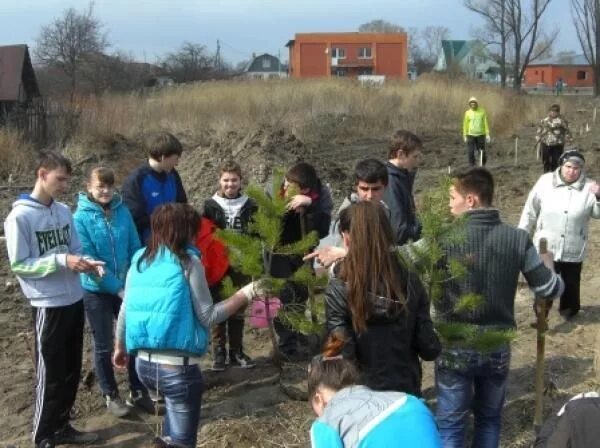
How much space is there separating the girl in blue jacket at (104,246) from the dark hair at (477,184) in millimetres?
2103

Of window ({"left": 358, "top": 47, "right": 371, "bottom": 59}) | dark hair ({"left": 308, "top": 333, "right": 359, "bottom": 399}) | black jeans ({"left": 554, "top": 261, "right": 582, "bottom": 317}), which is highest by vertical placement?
window ({"left": 358, "top": 47, "right": 371, "bottom": 59})

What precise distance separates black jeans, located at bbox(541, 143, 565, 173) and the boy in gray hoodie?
1246 cm

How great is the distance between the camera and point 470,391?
356cm

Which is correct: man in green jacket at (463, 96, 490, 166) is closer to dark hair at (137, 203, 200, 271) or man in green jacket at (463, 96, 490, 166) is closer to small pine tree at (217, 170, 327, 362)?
small pine tree at (217, 170, 327, 362)

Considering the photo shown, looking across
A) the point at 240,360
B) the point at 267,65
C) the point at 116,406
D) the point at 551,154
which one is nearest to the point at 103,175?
the point at 116,406

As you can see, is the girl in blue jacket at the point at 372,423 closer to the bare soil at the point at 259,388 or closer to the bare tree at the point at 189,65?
the bare soil at the point at 259,388

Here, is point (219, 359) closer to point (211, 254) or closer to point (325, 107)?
point (211, 254)

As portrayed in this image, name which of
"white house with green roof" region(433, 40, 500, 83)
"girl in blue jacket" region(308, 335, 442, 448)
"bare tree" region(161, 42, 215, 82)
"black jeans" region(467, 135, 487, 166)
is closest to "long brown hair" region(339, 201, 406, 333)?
"girl in blue jacket" region(308, 335, 442, 448)

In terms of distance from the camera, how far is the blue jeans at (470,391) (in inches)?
138

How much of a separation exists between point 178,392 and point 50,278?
43.7 inches

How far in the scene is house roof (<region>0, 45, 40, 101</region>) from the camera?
91.0ft

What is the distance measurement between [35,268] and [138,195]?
106 centimetres

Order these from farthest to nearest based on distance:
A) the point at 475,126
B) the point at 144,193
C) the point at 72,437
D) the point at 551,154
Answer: the point at 475,126 < the point at 551,154 < the point at 144,193 < the point at 72,437

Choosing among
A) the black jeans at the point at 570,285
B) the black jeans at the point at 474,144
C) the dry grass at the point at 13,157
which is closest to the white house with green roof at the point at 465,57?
the black jeans at the point at 474,144
